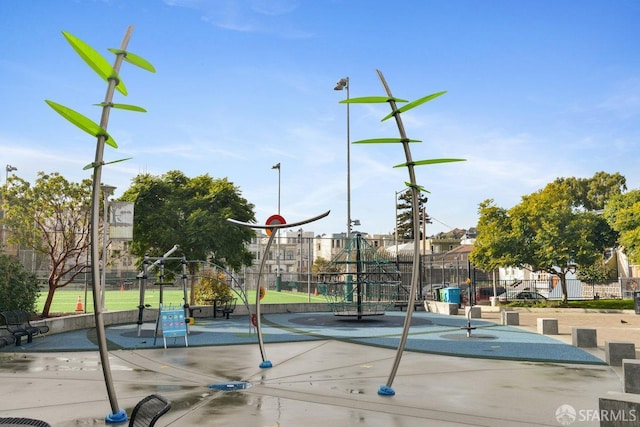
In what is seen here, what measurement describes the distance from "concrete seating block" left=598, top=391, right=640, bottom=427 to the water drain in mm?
5877

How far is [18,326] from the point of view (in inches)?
634

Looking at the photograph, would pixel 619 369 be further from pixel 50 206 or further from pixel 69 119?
pixel 50 206

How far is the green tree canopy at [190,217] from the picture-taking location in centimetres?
2581

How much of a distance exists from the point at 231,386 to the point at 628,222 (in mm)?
38202

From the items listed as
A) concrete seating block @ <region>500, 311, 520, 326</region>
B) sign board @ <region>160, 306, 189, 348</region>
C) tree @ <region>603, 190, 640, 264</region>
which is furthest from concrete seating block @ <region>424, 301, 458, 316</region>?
sign board @ <region>160, 306, 189, 348</region>

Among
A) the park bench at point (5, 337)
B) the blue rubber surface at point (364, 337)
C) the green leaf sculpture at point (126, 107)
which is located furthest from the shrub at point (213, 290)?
the green leaf sculpture at point (126, 107)

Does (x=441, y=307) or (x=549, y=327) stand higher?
(x=441, y=307)

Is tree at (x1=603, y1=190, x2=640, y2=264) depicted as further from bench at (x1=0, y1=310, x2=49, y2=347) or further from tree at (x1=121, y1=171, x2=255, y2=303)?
bench at (x1=0, y1=310, x2=49, y2=347)

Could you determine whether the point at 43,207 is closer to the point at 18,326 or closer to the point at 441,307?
the point at 18,326

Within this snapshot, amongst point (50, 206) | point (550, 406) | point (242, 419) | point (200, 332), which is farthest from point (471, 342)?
point (50, 206)

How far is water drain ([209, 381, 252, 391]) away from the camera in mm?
9742

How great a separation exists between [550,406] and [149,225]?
21432 millimetres

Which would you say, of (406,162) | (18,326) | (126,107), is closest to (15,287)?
(18,326)

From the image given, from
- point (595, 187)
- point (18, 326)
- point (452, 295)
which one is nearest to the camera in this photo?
point (18, 326)
